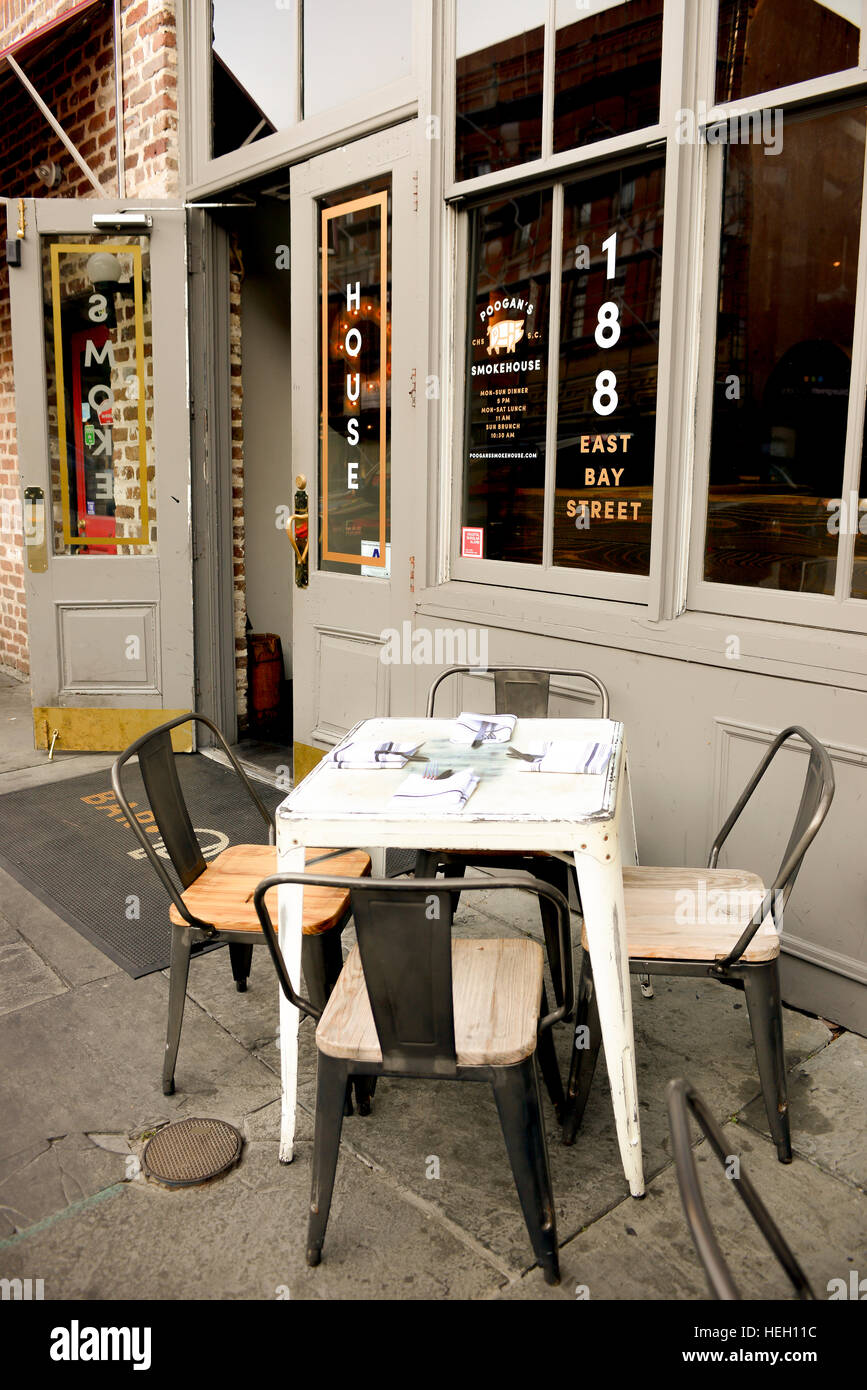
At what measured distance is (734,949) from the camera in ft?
6.89

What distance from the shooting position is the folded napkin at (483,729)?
2.61 metres

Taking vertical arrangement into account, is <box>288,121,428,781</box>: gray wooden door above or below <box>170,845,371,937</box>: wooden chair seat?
above

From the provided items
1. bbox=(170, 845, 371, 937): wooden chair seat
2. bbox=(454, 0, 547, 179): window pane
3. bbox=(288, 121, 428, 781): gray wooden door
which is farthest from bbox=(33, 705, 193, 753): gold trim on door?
bbox=(454, 0, 547, 179): window pane

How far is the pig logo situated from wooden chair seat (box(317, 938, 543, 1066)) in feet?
7.38

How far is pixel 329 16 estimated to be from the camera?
162 inches

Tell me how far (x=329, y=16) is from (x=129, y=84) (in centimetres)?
154

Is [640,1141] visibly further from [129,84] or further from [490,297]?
[129,84]

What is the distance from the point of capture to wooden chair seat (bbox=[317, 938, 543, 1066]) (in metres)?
1.84

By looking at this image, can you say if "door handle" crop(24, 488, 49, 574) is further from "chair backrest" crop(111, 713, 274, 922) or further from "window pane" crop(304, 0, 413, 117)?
"chair backrest" crop(111, 713, 274, 922)

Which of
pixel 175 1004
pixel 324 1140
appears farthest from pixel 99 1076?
pixel 324 1140

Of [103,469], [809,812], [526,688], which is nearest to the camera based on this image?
[809,812]

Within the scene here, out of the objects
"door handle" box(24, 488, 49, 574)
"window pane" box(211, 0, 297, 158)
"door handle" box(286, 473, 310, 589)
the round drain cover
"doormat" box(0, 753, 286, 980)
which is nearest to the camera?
the round drain cover

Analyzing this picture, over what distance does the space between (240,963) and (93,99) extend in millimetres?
4771

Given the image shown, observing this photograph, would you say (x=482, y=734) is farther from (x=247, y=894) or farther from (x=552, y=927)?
(x=247, y=894)
